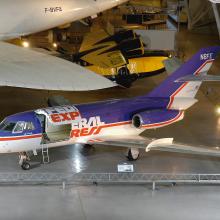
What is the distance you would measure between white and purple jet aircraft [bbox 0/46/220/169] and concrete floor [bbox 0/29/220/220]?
608 mm

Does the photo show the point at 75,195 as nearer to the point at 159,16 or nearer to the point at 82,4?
the point at 82,4

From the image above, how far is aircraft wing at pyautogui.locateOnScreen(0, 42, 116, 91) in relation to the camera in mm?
15672

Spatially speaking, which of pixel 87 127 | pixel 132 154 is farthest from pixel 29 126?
pixel 132 154

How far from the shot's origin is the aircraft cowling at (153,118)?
16.2m

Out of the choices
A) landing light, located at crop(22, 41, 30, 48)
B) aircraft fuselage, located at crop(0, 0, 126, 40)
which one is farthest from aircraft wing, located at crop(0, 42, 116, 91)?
landing light, located at crop(22, 41, 30, 48)

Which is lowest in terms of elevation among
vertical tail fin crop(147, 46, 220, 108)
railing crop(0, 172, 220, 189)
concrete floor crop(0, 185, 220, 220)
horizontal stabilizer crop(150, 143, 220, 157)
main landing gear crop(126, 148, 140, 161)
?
concrete floor crop(0, 185, 220, 220)

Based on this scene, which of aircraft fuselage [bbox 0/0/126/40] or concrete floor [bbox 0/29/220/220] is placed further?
aircraft fuselage [bbox 0/0/126/40]

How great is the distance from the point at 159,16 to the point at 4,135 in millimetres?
18797

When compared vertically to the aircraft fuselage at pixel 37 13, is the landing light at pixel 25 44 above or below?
below

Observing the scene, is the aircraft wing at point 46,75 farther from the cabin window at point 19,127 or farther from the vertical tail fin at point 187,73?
the vertical tail fin at point 187,73

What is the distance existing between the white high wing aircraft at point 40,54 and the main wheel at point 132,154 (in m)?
1.70

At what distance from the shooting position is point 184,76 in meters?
16.9

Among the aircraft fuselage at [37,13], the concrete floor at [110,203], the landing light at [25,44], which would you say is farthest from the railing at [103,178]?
the landing light at [25,44]

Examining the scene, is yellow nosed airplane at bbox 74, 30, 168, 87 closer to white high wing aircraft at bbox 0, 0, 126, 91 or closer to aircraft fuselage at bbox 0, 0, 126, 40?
aircraft fuselage at bbox 0, 0, 126, 40
